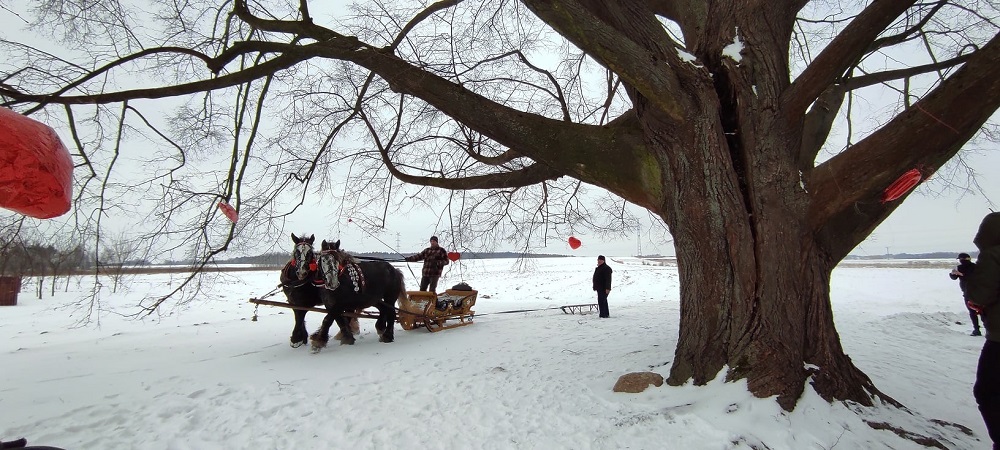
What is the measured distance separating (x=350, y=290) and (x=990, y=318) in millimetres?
6688

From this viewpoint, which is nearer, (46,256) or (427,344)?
(46,256)

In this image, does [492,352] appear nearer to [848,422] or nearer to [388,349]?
[388,349]

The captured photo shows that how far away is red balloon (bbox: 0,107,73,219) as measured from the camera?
2057mm

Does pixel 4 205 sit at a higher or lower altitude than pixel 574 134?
lower

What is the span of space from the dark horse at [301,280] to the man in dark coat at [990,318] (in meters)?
6.74

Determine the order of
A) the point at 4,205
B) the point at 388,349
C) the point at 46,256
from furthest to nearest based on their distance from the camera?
1. the point at 388,349
2. the point at 46,256
3. the point at 4,205

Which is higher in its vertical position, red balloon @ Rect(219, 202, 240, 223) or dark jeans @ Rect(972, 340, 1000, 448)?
red balloon @ Rect(219, 202, 240, 223)

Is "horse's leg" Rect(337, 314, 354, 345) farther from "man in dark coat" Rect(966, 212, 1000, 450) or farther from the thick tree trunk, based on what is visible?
"man in dark coat" Rect(966, 212, 1000, 450)

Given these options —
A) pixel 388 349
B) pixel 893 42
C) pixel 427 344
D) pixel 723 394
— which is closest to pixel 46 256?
pixel 388 349

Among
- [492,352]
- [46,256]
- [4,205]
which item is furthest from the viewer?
[492,352]

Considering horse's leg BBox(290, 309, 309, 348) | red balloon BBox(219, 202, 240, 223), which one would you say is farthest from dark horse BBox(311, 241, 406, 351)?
red balloon BBox(219, 202, 240, 223)

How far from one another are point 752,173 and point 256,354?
6.54 meters

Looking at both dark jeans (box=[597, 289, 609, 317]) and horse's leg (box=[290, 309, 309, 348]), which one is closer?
horse's leg (box=[290, 309, 309, 348])

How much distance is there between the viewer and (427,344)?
7.32 m
